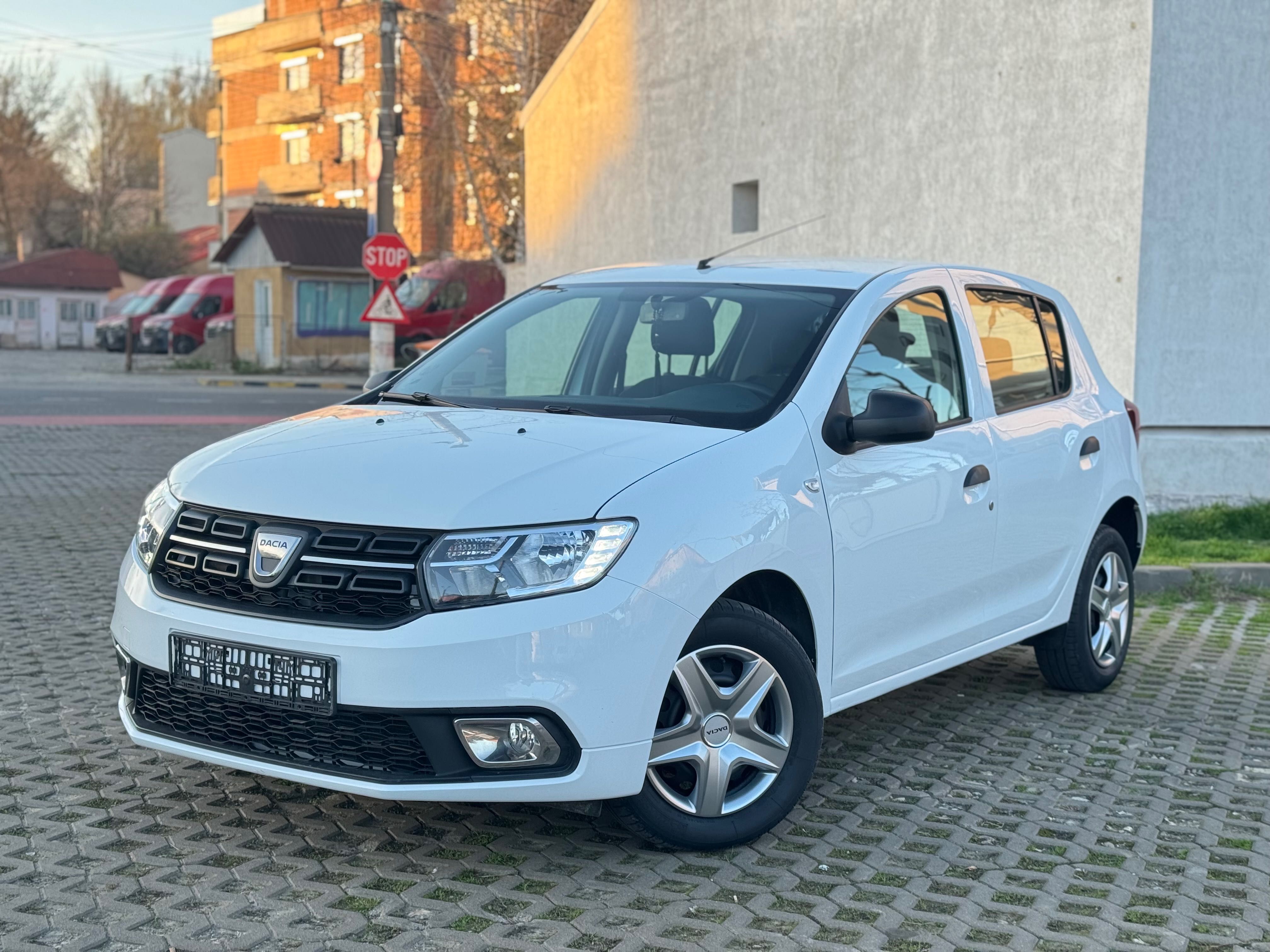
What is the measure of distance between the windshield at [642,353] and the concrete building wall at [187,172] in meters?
77.9

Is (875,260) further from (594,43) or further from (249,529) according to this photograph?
(594,43)

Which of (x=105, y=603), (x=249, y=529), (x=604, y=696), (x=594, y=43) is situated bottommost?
(x=105, y=603)

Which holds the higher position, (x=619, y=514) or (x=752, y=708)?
(x=619, y=514)

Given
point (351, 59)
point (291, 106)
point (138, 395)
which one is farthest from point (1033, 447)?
point (291, 106)

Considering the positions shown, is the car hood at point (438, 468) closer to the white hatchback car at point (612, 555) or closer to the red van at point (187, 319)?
the white hatchback car at point (612, 555)

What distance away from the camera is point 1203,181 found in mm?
10555

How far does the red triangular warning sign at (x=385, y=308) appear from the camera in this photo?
20.1 meters

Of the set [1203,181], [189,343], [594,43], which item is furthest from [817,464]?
[189,343]

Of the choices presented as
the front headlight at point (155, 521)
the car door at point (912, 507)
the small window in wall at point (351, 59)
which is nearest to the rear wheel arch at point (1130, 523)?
the car door at point (912, 507)

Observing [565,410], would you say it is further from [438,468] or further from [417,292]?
[417,292]

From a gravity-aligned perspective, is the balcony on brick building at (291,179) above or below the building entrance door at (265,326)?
above

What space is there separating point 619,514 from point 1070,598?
9.80 feet

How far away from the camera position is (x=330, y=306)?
38.8 m

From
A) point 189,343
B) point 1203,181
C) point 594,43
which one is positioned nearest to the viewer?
point 1203,181
